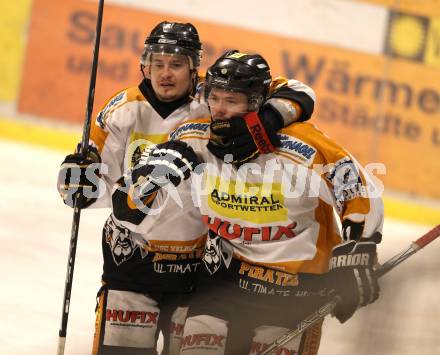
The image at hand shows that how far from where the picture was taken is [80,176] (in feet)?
11.0

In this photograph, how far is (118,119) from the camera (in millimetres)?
3404

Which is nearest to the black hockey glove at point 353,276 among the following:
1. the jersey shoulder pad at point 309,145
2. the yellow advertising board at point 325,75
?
the jersey shoulder pad at point 309,145

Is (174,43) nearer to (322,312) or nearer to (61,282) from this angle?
(322,312)

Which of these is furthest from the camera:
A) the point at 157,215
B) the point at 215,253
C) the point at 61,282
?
the point at 61,282

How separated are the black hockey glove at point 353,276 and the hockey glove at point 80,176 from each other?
35.7 inches

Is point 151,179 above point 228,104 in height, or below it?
below

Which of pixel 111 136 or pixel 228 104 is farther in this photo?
pixel 111 136

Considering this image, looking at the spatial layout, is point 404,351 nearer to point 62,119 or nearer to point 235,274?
point 235,274

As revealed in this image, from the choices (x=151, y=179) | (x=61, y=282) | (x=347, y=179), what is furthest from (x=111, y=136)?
(x=61, y=282)

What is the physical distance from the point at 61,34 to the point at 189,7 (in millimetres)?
1032

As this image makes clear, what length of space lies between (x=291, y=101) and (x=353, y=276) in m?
0.56

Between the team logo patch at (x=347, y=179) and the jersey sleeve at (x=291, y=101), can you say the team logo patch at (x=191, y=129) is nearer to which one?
the jersey sleeve at (x=291, y=101)

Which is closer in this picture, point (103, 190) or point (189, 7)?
point (103, 190)

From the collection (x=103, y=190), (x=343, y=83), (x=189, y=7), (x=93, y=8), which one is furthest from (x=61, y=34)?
(x=103, y=190)
